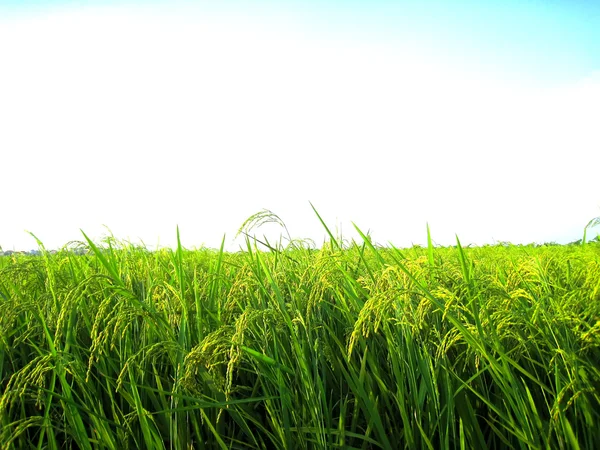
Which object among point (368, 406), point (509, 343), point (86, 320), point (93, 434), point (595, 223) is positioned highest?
point (595, 223)

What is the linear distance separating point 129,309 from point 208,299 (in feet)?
3.00

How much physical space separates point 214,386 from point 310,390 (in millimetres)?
338

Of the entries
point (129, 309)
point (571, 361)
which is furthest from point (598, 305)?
point (129, 309)

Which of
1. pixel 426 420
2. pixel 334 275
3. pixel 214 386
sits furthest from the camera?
pixel 334 275

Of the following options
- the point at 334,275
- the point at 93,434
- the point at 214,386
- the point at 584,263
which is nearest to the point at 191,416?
the point at 214,386

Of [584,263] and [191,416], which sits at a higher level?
[584,263]

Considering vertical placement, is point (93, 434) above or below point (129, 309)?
below

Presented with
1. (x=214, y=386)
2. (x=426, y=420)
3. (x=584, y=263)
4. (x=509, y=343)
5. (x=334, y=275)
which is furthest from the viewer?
(x=584, y=263)

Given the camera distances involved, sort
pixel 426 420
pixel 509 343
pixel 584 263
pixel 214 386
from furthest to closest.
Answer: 1. pixel 584 263
2. pixel 509 343
3. pixel 426 420
4. pixel 214 386

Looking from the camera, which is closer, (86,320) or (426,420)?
(426,420)

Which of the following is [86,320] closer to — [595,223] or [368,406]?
Answer: [368,406]

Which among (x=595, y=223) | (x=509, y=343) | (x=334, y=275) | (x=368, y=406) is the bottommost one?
(x=368, y=406)

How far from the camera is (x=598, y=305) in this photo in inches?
88.8

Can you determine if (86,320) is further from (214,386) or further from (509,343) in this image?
(509,343)
